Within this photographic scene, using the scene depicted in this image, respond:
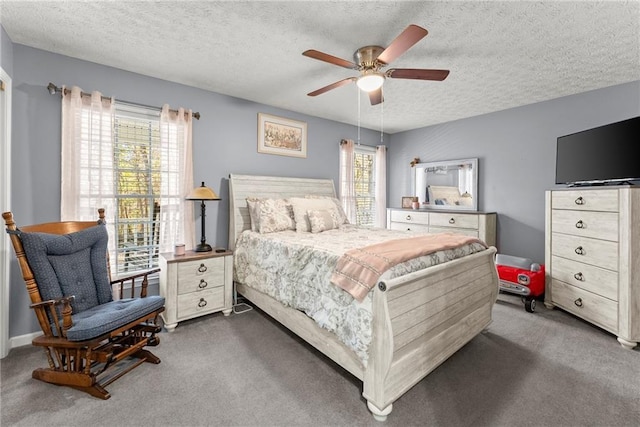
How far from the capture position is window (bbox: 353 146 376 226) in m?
5.34

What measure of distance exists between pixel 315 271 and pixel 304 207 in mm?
1494

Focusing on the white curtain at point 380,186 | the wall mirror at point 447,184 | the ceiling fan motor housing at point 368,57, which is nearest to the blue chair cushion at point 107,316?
the ceiling fan motor housing at point 368,57

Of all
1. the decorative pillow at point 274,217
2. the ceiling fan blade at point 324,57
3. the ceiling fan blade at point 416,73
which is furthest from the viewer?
the decorative pillow at point 274,217

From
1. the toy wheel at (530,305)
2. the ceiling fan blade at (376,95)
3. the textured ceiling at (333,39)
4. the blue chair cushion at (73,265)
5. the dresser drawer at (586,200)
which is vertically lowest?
the toy wheel at (530,305)

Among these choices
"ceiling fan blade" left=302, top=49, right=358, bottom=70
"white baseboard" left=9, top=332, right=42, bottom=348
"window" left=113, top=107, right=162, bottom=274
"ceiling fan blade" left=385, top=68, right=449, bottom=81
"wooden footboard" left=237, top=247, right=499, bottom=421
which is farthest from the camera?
"window" left=113, top=107, right=162, bottom=274

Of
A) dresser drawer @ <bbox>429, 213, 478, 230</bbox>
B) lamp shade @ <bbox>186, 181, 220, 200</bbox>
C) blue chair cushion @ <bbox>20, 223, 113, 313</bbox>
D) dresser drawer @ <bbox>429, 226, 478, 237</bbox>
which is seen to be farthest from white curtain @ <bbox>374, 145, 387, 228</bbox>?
blue chair cushion @ <bbox>20, 223, 113, 313</bbox>

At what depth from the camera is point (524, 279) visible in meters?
3.30

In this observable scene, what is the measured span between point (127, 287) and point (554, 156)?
5.46 meters

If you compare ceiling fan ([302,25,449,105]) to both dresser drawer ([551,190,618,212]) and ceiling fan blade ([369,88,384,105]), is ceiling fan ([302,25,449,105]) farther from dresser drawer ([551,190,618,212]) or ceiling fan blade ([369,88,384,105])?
dresser drawer ([551,190,618,212])

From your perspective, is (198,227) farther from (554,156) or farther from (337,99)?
(554,156)

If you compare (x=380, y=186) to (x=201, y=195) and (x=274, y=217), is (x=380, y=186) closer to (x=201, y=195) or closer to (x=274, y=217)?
(x=274, y=217)

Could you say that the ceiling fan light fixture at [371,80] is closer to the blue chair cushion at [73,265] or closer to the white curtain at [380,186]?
the blue chair cushion at [73,265]

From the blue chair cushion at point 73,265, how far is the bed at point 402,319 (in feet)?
4.39

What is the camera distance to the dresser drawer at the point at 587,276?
262 cm
